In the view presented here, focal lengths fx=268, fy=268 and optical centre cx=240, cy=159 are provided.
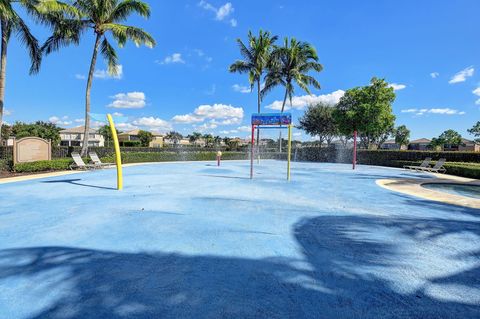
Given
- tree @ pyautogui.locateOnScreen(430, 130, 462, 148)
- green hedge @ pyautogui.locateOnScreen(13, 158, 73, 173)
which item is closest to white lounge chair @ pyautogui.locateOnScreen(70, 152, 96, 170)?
green hedge @ pyautogui.locateOnScreen(13, 158, 73, 173)

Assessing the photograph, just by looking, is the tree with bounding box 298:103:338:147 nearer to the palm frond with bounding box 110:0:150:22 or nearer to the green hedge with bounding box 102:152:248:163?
the green hedge with bounding box 102:152:248:163

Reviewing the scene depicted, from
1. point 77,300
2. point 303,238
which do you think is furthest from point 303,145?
point 77,300

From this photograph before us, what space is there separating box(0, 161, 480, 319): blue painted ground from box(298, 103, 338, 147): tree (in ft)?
118

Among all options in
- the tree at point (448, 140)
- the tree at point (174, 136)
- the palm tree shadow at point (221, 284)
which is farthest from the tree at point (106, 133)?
the tree at point (448, 140)

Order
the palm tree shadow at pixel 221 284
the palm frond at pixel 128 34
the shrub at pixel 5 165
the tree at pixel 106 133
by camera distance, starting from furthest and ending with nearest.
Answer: the tree at pixel 106 133 < the palm frond at pixel 128 34 < the shrub at pixel 5 165 < the palm tree shadow at pixel 221 284

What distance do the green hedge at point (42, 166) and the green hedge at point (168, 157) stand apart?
4.93 metres

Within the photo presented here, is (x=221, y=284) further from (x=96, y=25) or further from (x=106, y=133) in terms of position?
(x=106, y=133)

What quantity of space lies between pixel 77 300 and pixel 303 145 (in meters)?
34.9

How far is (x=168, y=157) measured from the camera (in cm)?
2841

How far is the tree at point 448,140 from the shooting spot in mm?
71144

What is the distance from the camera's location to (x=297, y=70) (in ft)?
97.8

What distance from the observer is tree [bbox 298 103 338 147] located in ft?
137

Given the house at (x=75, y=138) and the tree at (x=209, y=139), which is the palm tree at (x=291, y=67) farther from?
the house at (x=75, y=138)

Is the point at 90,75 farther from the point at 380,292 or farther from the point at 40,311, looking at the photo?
the point at 380,292
